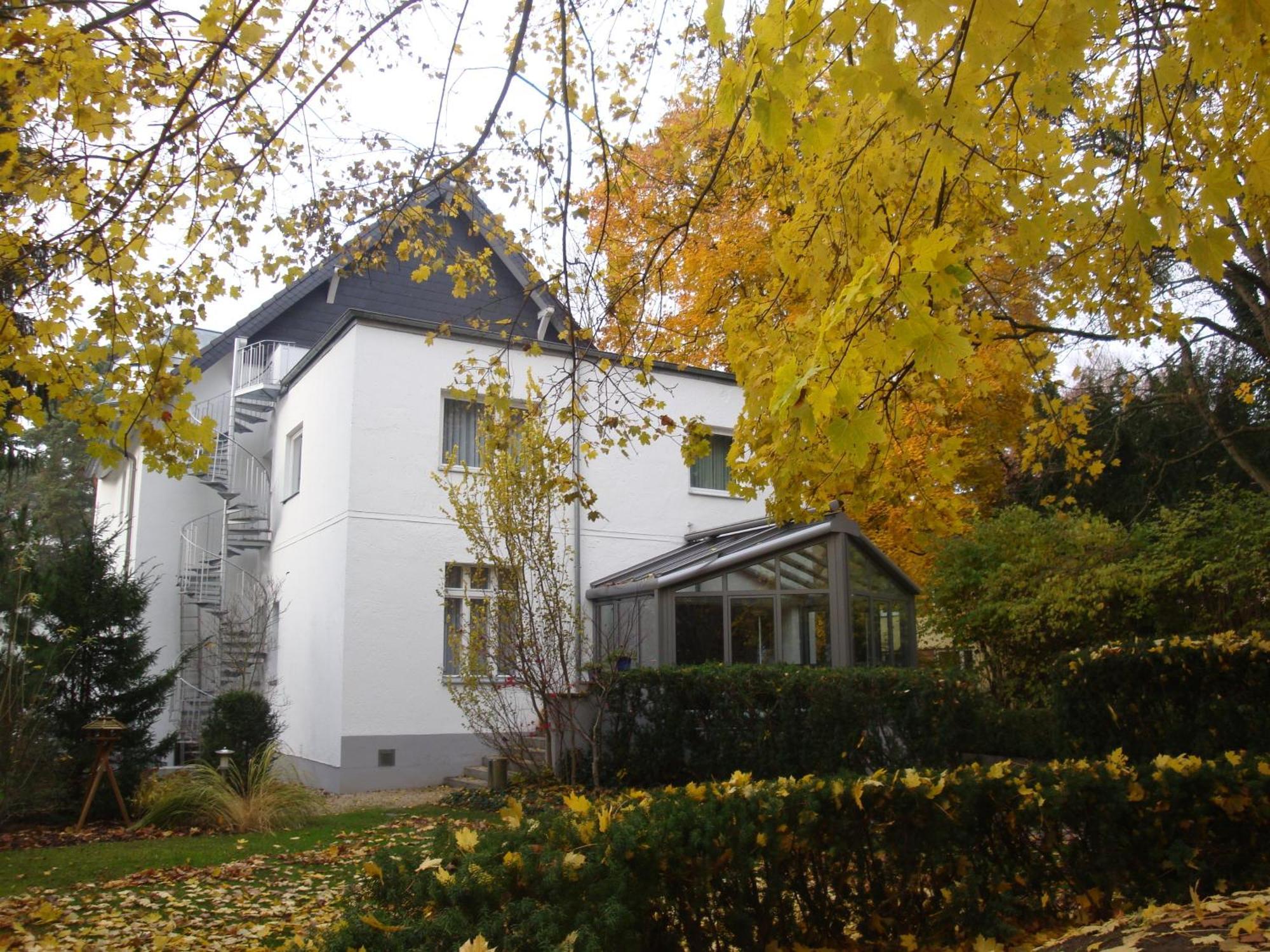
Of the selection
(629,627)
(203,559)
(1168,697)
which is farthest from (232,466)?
(1168,697)

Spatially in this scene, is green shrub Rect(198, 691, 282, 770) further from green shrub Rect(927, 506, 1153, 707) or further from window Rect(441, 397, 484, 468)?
green shrub Rect(927, 506, 1153, 707)

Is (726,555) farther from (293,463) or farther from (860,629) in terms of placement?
(293,463)

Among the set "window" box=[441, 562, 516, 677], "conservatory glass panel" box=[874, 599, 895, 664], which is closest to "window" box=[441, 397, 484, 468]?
"window" box=[441, 562, 516, 677]

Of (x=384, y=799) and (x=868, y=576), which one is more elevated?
(x=868, y=576)

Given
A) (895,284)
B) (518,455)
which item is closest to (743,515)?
(518,455)

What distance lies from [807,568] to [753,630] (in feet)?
3.82

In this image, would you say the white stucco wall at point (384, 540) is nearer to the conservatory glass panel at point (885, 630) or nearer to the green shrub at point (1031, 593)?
the conservatory glass panel at point (885, 630)

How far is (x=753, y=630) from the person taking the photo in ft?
47.6

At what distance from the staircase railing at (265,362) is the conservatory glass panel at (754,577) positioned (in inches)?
338

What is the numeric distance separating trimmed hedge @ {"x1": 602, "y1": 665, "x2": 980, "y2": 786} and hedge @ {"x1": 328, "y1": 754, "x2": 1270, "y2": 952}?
5347mm

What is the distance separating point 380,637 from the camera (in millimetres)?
14391

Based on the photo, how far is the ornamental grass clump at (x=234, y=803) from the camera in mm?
10523

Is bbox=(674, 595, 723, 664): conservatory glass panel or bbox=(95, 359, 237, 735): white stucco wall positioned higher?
bbox=(95, 359, 237, 735): white stucco wall

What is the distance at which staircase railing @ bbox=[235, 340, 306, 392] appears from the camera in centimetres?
1848
